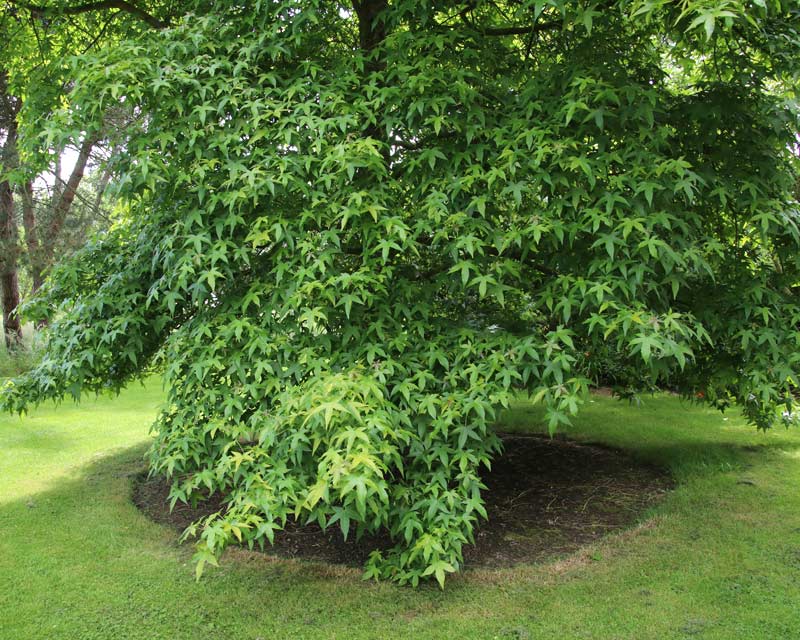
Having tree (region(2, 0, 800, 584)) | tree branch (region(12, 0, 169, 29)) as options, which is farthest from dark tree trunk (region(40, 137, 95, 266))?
tree (region(2, 0, 800, 584))

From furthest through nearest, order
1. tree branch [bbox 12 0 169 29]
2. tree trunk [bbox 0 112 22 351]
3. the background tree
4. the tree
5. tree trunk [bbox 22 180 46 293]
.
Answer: tree trunk [bbox 22 180 46 293], tree trunk [bbox 0 112 22 351], tree branch [bbox 12 0 169 29], the background tree, the tree

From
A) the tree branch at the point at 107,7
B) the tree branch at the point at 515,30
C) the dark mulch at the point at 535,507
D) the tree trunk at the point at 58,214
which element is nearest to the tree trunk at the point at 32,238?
the tree trunk at the point at 58,214

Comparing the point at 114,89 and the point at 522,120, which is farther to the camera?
the point at 522,120

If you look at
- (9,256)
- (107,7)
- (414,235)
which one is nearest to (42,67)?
(107,7)

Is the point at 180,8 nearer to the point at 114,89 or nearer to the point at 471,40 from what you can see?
the point at 114,89

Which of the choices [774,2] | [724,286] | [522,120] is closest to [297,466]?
[522,120]

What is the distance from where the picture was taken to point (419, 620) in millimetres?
3307

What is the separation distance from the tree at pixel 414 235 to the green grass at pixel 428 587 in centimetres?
32

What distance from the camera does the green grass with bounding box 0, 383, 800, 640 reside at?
10.6 feet

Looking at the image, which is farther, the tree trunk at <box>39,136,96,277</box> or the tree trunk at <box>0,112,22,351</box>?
the tree trunk at <box>39,136,96,277</box>

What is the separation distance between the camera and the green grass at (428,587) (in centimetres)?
325

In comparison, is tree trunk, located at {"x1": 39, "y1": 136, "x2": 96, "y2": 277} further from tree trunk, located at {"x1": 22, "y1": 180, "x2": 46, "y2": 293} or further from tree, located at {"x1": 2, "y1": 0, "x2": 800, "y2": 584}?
tree, located at {"x1": 2, "y1": 0, "x2": 800, "y2": 584}

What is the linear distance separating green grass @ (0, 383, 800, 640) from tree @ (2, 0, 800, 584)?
324 mm

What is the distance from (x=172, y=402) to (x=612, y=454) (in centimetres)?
428
